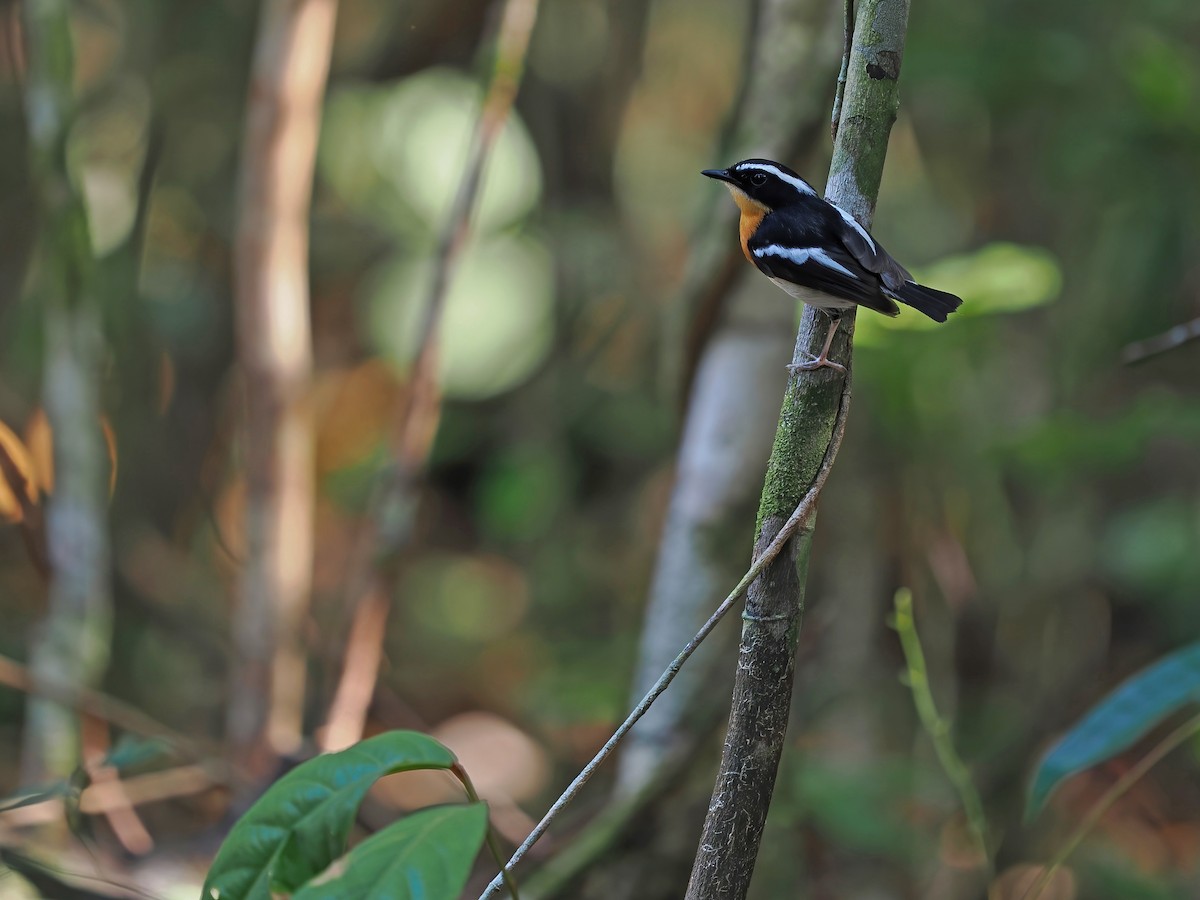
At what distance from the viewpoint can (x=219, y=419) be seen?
17.4 feet

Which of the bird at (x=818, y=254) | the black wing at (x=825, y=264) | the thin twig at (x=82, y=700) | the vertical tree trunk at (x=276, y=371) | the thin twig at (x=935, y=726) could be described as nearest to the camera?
the bird at (x=818, y=254)

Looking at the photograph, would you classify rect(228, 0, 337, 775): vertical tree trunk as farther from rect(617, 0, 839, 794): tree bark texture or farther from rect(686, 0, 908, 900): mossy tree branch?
rect(686, 0, 908, 900): mossy tree branch

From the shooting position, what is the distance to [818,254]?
4.57 feet

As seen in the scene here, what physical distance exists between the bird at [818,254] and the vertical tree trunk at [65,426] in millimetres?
1950

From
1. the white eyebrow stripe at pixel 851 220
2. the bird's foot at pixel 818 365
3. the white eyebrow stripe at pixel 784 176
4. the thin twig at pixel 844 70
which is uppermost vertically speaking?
the thin twig at pixel 844 70

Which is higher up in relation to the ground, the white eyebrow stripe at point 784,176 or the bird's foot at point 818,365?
the white eyebrow stripe at point 784,176

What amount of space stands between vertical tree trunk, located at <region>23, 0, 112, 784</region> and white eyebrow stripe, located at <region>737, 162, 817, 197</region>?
1.93 metres

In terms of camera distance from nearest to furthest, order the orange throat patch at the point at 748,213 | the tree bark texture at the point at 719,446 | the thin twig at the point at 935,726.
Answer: the orange throat patch at the point at 748,213
the thin twig at the point at 935,726
the tree bark texture at the point at 719,446

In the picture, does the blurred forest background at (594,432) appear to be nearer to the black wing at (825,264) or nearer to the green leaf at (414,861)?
the black wing at (825,264)

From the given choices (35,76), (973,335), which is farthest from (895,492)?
(35,76)

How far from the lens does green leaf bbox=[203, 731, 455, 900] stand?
92 centimetres

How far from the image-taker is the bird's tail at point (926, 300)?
58.5 inches

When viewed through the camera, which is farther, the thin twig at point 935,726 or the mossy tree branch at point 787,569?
the thin twig at point 935,726

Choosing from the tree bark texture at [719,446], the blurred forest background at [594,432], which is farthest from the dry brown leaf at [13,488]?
the tree bark texture at [719,446]
